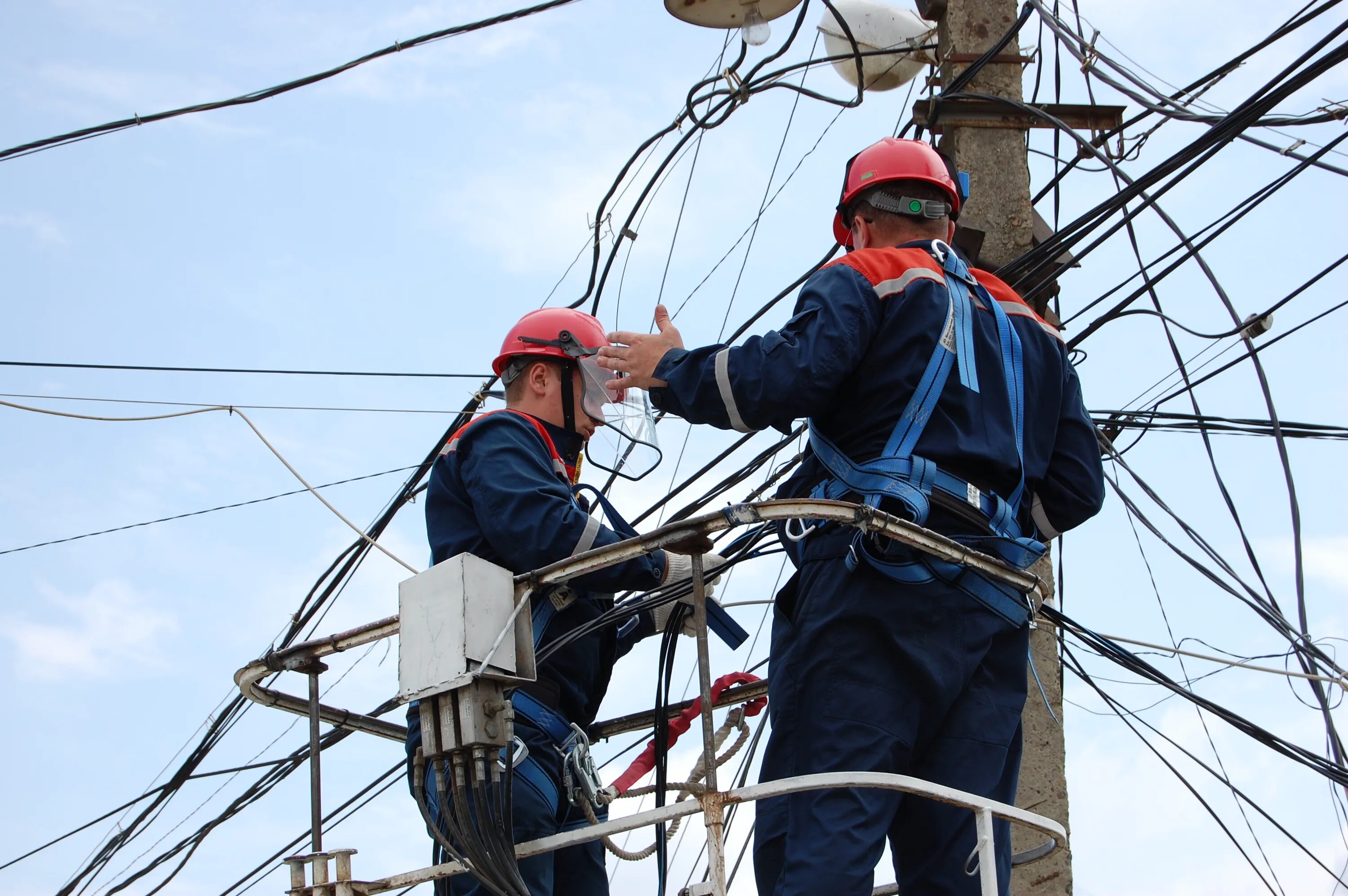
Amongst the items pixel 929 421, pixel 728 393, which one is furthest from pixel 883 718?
pixel 728 393

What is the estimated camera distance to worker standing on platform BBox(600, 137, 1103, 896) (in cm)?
384

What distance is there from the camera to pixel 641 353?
4.20 m

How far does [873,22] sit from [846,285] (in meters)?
4.35

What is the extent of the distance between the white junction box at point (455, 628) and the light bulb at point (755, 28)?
4.25 m

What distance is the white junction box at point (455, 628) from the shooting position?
3760mm

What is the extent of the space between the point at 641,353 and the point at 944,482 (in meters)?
0.86

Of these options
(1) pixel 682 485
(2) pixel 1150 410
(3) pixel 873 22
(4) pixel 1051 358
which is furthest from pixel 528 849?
(3) pixel 873 22

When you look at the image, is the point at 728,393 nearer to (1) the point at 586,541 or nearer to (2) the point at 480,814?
(1) the point at 586,541

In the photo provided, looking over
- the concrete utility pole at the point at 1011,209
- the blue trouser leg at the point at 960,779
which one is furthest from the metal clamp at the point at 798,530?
the concrete utility pole at the point at 1011,209

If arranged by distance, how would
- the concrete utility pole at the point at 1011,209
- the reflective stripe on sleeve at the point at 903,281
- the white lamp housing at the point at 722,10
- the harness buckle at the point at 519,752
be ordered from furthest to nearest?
1. the white lamp housing at the point at 722,10
2. the concrete utility pole at the point at 1011,209
3. the harness buckle at the point at 519,752
4. the reflective stripe on sleeve at the point at 903,281

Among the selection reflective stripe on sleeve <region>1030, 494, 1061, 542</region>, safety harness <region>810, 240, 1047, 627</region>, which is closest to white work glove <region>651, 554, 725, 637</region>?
safety harness <region>810, 240, 1047, 627</region>

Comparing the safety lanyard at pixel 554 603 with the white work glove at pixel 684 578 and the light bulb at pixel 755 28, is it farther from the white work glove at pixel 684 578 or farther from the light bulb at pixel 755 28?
the light bulb at pixel 755 28

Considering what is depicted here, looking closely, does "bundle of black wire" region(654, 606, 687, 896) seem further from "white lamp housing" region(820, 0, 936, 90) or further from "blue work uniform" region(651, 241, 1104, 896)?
"white lamp housing" region(820, 0, 936, 90)

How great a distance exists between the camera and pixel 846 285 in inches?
161
